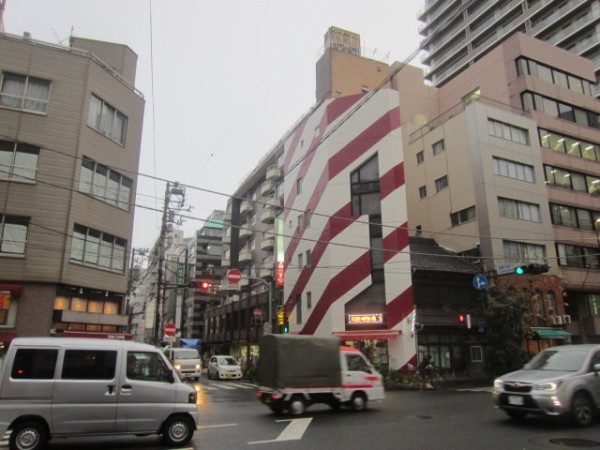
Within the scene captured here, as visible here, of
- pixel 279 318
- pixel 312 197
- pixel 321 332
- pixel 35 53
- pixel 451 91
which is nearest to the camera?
pixel 35 53

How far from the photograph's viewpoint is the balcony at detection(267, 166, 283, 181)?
4856cm

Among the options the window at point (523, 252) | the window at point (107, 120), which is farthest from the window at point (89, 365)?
the window at point (523, 252)

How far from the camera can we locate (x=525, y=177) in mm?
36469

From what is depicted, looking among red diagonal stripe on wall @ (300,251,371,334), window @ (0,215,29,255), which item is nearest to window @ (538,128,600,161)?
red diagonal stripe on wall @ (300,251,371,334)

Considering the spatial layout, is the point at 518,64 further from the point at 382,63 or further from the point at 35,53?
the point at 35,53

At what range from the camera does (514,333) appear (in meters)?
28.5

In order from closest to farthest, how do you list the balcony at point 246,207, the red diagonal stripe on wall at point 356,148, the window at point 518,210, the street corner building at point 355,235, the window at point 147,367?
1. the window at point 147,367
2. the street corner building at point 355,235
3. the red diagonal stripe on wall at point 356,148
4. the window at point 518,210
5. the balcony at point 246,207

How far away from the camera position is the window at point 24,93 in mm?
21562

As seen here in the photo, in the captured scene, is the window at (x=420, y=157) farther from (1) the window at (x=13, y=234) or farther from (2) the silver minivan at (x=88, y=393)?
(2) the silver minivan at (x=88, y=393)

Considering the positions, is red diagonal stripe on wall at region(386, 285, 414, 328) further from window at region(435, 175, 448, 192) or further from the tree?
window at region(435, 175, 448, 192)

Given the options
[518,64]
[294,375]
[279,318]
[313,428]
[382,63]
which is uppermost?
[382,63]

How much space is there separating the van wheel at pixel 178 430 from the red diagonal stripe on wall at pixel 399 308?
21.3 metres

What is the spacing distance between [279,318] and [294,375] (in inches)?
557

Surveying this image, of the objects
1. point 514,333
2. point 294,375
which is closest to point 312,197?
point 514,333
